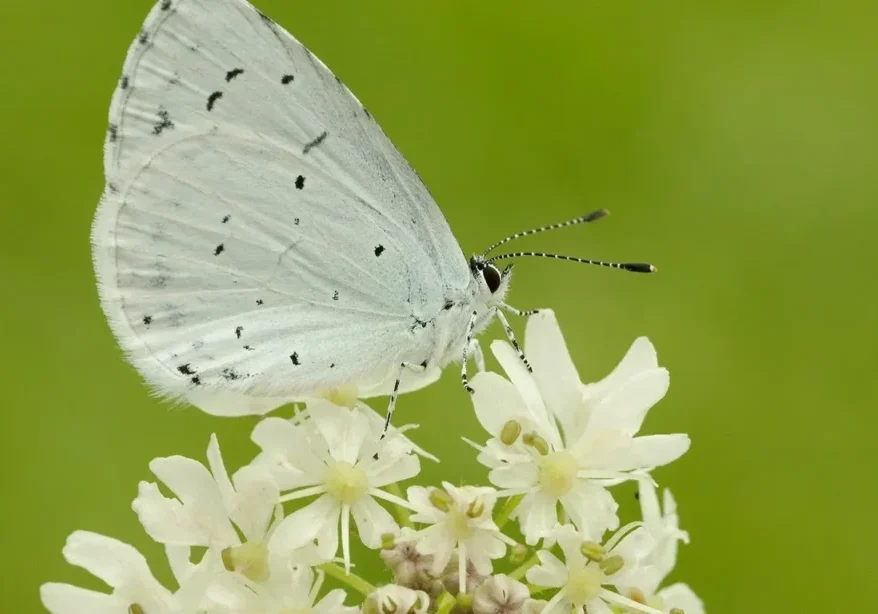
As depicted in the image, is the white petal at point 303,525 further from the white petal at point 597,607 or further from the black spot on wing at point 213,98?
the black spot on wing at point 213,98

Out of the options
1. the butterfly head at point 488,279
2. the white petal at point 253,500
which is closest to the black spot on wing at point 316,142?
the butterfly head at point 488,279

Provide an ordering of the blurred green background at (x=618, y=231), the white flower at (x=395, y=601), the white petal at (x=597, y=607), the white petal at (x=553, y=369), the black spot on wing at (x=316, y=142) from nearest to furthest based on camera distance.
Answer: the white flower at (x=395, y=601) < the white petal at (x=597, y=607) < the white petal at (x=553, y=369) < the black spot on wing at (x=316, y=142) < the blurred green background at (x=618, y=231)

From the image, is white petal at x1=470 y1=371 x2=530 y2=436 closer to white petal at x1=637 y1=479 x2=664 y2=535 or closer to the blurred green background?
white petal at x1=637 y1=479 x2=664 y2=535

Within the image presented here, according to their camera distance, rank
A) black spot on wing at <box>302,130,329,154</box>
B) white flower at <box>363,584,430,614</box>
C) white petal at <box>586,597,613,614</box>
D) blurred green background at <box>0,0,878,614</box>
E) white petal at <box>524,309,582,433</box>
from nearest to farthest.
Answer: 1. white flower at <box>363,584,430,614</box>
2. white petal at <box>586,597,613,614</box>
3. white petal at <box>524,309,582,433</box>
4. black spot on wing at <box>302,130,329,154</box>
5. blurred green background at <box>0,0,878,614</box>

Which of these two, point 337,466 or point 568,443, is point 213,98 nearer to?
point 337,466

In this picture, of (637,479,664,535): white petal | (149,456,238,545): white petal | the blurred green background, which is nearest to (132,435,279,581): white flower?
(149,456,238,545): white petal

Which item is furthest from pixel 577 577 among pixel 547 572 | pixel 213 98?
pixel 213 98
